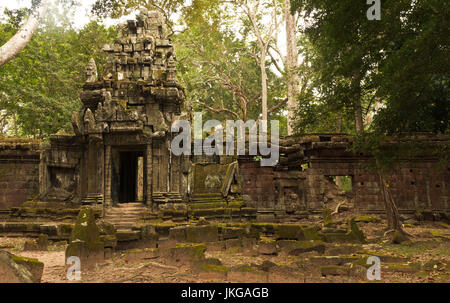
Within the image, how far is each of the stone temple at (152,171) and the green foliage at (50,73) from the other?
521cm

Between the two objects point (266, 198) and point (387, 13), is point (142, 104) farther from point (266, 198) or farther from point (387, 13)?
point (387, 13)

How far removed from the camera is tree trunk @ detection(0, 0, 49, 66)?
7905 millimetres

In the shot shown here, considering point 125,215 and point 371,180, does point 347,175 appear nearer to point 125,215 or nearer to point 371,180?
point 371,180

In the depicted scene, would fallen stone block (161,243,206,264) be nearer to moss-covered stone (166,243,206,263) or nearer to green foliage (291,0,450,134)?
moss-covered stone (166,243,206,263)

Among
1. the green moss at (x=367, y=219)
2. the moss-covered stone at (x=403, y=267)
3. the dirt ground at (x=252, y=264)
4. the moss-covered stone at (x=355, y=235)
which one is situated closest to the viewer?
the dirt ground at (x=252, y=264)

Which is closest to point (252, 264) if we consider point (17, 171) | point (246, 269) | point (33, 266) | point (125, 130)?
point (246, 269)

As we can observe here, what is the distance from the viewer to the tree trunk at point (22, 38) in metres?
7.91

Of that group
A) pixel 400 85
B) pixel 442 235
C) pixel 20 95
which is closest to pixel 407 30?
pixel 400 85

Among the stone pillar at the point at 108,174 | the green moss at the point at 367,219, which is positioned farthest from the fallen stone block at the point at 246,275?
the green moss at the point at 367,219

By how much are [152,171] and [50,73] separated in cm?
1210

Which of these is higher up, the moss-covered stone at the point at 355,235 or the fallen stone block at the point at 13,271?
the fallen stone block at the point at 13,271

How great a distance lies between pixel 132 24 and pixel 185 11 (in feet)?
29.1

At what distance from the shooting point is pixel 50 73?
61.4ft

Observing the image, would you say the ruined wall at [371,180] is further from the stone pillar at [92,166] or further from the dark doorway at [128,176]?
the stone pillar at [92,166]
